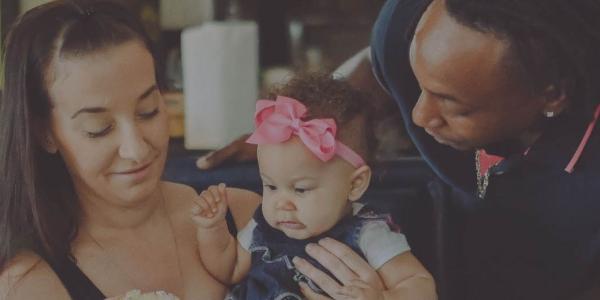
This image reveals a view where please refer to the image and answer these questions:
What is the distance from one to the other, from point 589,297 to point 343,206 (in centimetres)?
29

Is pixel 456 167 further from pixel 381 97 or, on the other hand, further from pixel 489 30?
pixel 489 30

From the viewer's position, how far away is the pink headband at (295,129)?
793mm

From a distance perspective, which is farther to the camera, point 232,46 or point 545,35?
point 232,46

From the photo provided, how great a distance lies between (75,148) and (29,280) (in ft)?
0.44

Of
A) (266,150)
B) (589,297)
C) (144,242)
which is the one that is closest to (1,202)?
(144,242)

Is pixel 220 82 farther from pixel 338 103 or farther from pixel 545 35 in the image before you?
pixel 545 35

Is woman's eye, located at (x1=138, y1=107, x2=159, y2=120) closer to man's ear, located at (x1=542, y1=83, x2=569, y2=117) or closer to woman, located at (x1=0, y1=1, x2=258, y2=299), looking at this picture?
woman, located at (x1=0, y1=1, x2=258, y2=299)

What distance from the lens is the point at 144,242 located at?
886 mm

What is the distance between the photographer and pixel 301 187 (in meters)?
0.81

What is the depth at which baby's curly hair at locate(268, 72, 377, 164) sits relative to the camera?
2.70 feet

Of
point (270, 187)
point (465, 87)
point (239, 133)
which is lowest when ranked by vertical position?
point (239, 133)

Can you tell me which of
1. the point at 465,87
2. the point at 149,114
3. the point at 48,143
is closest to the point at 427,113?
the point at 465,87

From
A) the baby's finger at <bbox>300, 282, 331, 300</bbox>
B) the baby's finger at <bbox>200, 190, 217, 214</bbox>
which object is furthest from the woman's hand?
the baby's finger at <bbox>200, 190, 217, 214</bbox>

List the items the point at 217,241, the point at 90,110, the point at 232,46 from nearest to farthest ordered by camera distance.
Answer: the point at 90,110 < the point at 217,241 < the point at 232,46
